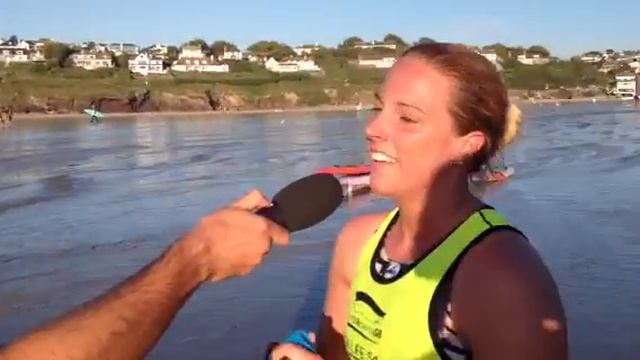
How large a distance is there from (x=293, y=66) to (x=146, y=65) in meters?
23.0

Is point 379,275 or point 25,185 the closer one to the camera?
point 379,275

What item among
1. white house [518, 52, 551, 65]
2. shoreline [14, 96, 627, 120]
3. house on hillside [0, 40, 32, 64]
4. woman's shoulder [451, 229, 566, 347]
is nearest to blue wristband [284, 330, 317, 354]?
woman's shoulder [451, 229, 566, 347]

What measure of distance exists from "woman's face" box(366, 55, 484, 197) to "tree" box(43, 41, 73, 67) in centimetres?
13255

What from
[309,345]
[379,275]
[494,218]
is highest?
[494,218]

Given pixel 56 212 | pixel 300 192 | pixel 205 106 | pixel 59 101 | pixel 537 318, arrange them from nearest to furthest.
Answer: pixel 537 318
pixel 300 192
pixel 56 212
pixel 59 101
pixel 205 106

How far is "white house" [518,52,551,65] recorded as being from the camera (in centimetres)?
15900

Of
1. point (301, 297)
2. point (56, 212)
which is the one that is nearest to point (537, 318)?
point (301, 297)

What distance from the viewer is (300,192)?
94.1 inches

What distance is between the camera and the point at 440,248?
2465 millimetres

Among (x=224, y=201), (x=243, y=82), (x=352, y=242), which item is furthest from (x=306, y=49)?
(x=352, y=242)

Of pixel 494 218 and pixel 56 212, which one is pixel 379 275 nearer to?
pixel 494 218

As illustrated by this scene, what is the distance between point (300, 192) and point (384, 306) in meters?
0.40

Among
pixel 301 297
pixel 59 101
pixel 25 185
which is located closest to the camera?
pixel 301 297

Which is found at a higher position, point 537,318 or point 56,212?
point 537,318
